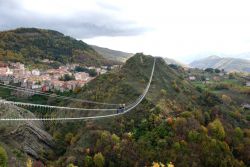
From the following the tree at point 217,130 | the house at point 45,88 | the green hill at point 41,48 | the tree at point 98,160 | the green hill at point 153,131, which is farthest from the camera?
the green hill at point 41,48

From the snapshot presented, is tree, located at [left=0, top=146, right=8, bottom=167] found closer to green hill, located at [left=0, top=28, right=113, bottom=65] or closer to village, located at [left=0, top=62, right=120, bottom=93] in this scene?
village, located at [left=0, top=62, right=120, bottom=93]

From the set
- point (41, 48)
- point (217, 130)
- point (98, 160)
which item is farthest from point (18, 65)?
point (98, 160)

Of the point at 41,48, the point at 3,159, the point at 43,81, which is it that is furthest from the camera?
the point at 41,48

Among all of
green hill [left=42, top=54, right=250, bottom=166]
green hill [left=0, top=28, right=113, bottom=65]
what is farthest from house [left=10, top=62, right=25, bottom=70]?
green hill [left=42, top=54, right=250, bottom=166]

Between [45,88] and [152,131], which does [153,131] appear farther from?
[45,88]

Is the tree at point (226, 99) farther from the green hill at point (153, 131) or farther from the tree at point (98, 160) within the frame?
the tree at point (98, 160)

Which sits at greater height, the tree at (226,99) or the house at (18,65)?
the house at (18,65)

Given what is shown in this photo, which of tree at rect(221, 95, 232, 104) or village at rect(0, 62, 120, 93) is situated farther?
village at rect(0, 62, 120, 93)

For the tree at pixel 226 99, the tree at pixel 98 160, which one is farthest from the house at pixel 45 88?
the tree at pixel 98 160
